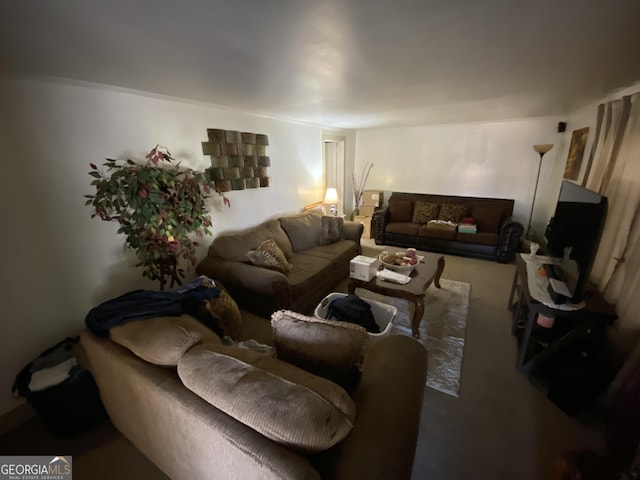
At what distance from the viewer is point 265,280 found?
216 centimetres

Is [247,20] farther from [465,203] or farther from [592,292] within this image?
[465,203]

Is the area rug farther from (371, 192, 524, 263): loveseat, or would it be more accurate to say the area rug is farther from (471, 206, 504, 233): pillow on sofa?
(471, 206, 504, 233): pillow on sofa

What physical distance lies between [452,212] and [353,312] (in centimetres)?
330

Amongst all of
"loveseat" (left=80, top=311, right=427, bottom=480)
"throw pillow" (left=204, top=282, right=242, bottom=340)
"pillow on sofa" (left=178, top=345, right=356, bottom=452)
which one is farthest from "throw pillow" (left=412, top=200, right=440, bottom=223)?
"pillow on sofa" (left=178, top=345, right=356, bottom=452)

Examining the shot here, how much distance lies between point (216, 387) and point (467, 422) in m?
1.58

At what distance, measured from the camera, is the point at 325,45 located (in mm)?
1204

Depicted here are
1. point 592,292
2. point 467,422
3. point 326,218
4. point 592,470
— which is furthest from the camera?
point 326,218

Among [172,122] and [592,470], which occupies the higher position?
[172,122]

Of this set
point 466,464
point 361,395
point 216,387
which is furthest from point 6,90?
point 466,464

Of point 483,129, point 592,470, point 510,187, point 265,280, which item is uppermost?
point 483,129

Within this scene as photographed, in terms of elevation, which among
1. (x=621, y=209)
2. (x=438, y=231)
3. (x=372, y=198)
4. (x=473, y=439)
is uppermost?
(x=621, y=209)

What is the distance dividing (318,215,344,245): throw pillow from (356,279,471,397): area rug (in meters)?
0.83

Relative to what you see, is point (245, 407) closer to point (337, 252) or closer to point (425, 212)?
point (337, 252)

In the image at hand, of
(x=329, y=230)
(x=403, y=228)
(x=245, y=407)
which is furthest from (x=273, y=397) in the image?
(x=403, y=228)
